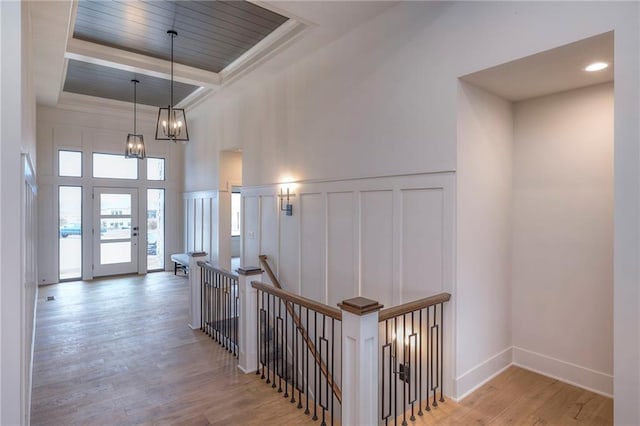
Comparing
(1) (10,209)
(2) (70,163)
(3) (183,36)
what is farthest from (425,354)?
(2) (70,163)

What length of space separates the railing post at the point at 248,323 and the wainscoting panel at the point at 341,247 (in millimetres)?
1064

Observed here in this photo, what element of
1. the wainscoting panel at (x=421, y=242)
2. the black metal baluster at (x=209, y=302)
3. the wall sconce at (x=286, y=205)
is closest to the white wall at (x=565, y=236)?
the wainscoting panel at (x=421, y=242)

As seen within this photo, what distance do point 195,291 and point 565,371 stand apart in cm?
430

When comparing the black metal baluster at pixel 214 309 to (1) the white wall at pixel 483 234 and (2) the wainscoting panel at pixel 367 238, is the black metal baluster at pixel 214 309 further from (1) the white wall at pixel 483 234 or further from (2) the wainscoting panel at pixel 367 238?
(1) the white wall at pixel 483 234

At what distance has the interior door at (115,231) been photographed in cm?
786

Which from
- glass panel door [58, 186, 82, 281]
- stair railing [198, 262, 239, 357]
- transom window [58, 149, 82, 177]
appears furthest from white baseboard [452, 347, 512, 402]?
transom window [58, 149, 82, 177]

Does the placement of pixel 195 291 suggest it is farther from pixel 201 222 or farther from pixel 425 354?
pixel 201 222

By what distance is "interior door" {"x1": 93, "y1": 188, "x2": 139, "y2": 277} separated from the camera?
7863mm

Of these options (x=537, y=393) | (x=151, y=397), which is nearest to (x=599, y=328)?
(x=537, y=393)

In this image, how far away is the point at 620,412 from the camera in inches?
88.4

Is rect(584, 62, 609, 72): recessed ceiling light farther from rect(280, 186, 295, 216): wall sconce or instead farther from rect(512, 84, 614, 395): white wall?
rect(280, 186, 295, 216): wall sconce

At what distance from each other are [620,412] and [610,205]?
1.69 metres

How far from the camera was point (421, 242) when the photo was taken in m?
3.35

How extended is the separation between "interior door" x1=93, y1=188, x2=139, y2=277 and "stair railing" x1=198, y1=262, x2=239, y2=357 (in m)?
4.54
